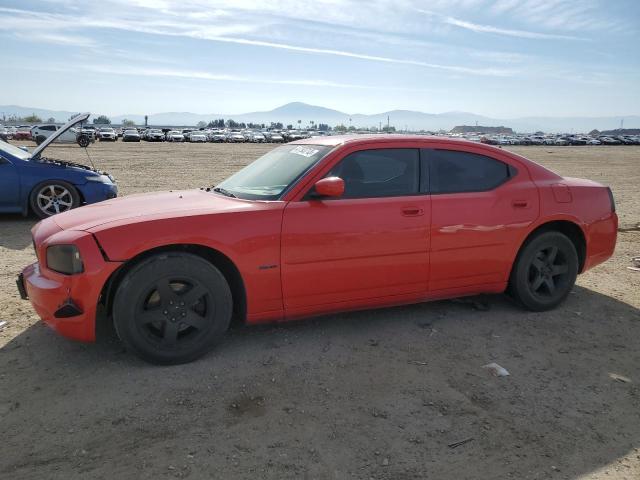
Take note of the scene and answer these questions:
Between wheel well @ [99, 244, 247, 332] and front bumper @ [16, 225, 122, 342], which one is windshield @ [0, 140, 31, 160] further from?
wheel well @ [99, 244, 247, 332]

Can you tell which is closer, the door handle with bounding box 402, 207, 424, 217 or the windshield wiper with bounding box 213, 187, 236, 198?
the door handle with bounding box 402, 207, 424, 217

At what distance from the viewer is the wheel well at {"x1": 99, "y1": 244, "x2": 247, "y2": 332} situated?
11.0 feet

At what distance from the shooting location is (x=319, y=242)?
3652mm

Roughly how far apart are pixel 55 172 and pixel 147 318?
19.6ft

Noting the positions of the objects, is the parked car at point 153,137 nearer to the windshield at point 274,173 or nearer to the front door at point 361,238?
the windshield at point 274,173

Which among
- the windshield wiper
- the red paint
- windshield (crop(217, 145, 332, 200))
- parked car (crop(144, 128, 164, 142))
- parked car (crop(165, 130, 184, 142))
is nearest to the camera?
the red paint

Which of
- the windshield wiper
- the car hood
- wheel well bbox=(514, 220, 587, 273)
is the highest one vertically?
the windshield wiper

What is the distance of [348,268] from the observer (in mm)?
3779

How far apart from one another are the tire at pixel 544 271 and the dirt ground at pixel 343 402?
203 mm

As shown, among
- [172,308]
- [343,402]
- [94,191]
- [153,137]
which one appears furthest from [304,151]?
[153,137]

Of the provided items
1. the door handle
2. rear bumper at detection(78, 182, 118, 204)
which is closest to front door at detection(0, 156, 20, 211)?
rear bumper at detection(78, 182, 118, 204)

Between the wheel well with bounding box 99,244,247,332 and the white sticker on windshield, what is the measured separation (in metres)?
1.14

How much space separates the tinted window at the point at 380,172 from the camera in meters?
3.90

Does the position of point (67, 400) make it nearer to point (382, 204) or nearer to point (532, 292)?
point (382, 204)
